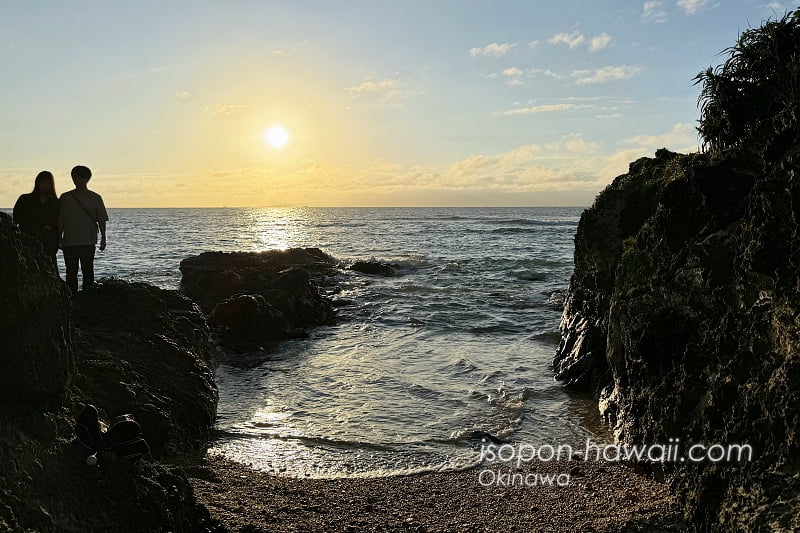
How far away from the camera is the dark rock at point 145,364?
18.6 feet

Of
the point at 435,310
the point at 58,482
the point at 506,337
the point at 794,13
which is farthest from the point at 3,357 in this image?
the point at 435,310

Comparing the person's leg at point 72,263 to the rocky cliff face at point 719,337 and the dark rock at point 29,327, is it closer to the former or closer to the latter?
the dark rock at point 29,327

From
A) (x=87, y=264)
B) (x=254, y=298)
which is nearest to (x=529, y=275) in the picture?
(x=254, y=298)

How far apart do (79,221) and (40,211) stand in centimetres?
49

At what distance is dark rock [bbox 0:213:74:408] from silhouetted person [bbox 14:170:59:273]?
3.43m

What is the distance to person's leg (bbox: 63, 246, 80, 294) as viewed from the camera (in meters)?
7.42

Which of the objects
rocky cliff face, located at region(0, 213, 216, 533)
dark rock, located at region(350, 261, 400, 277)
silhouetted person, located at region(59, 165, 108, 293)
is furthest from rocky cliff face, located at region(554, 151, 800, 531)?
dark rock, located at region(350, 261, 400, 277)

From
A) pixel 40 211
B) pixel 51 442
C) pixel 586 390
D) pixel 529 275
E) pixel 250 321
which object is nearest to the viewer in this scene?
pixel 51 442

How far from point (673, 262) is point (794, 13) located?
424cm

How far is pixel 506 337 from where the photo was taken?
12789 mm

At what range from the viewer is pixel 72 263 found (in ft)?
24.7

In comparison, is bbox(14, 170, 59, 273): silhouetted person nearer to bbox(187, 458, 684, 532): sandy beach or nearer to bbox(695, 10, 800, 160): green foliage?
bbox(187, 458, 684, 532): sandy beach

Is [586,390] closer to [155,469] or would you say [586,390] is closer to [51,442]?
[155,469]

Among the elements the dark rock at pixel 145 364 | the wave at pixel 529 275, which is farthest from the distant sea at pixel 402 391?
the wave at pixel 529 275
